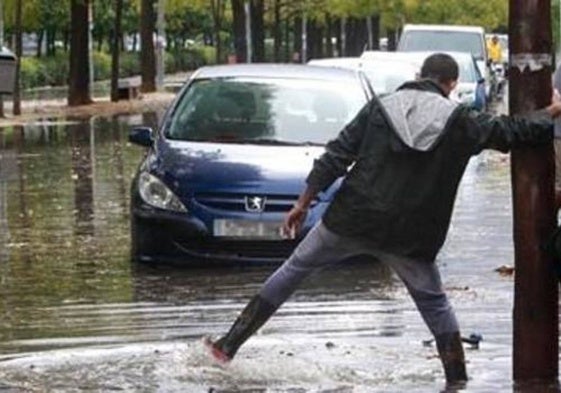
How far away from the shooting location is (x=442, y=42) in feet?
144

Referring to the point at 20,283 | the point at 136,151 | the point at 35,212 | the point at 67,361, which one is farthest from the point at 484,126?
the point at 136,151

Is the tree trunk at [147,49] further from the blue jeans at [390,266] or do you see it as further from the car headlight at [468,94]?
the blue jeans at [390,266]

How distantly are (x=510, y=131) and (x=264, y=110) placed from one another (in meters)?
6.95

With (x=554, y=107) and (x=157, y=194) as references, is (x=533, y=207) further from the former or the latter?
(x=157, y=194)

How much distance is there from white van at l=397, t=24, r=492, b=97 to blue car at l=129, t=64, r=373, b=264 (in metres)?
26.7

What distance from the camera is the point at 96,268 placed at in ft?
46.9

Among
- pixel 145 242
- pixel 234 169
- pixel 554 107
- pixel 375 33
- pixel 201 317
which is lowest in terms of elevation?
pixel 375 33

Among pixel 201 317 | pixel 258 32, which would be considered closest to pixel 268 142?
pixel 201 317

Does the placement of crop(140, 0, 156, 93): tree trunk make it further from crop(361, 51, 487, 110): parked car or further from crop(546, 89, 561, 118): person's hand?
crop(546, 89, 561, 118): person's hand

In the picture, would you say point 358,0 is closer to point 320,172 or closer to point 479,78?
point 479,78

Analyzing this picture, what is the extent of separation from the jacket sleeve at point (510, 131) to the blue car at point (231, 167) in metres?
4.68

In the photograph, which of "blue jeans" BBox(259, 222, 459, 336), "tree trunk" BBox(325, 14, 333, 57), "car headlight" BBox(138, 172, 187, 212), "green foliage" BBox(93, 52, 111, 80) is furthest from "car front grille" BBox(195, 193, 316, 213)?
"tree trunk" BBox(325, 14, 333, 57)

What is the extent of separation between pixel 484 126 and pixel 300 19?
77.3m

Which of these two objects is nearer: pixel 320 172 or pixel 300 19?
pixel 320 172
